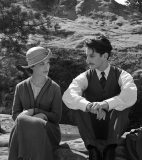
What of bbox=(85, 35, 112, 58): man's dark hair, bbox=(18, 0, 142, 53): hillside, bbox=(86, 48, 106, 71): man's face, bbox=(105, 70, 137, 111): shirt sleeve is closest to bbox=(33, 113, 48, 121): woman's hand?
bbox=(105, 70, 137, 111): shirt sleeve

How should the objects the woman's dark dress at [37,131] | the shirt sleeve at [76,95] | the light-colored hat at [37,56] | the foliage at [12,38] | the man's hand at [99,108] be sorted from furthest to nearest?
the foliage at [12,38] < the light-colored hat at [37,56] < the shirt sleeve at [76,95] < the man's hand at [99,108] < the woman's dark dress at [37,131]

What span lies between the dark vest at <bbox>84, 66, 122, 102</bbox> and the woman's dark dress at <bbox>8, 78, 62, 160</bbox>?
0.41 metres

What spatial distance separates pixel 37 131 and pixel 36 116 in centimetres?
23

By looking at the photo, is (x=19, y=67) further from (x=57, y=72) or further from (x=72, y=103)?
(x=72, y=103)

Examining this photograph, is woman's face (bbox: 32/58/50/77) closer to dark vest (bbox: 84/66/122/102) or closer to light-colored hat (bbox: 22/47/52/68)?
light-colored hat (bbox: 22/47/52/68)

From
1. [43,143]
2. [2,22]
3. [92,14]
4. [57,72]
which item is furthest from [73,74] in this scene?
[43,143]

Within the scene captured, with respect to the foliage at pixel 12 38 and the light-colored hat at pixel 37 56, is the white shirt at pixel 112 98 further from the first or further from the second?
the foliage at pixel 12 38

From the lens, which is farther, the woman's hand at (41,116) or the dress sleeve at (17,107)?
the dress sleeve at (17,107)

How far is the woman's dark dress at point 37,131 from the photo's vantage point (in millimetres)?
3824

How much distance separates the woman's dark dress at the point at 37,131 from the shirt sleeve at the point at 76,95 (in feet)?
0.41

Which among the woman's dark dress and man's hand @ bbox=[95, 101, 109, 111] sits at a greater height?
man's hand @ bbox=[95, 101, 109, 111]

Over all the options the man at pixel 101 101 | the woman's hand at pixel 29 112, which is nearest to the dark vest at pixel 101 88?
the man at pixel 101 101

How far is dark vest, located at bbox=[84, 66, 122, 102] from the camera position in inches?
170

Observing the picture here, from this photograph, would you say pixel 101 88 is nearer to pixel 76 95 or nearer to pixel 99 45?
pixel 76 95
